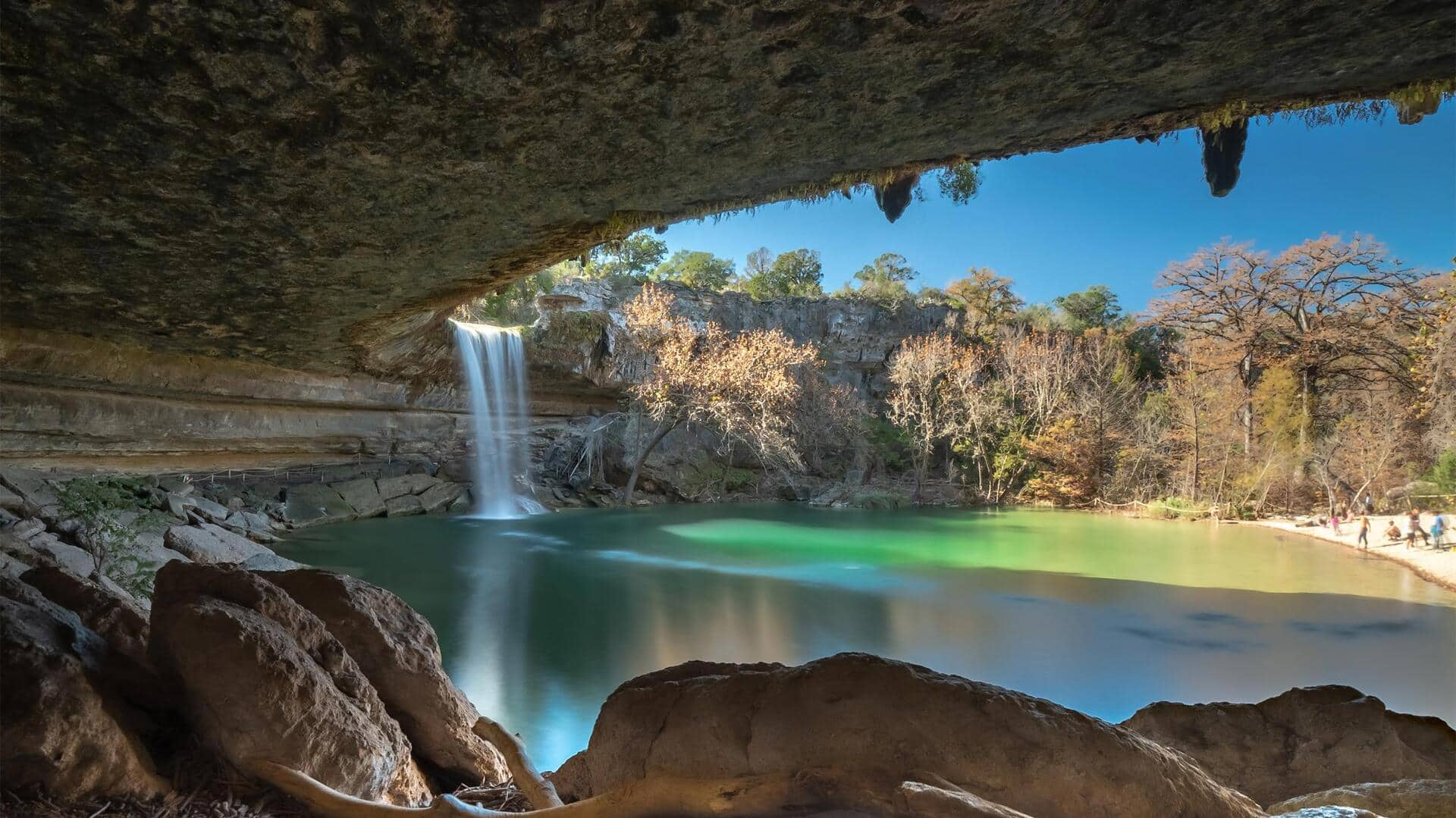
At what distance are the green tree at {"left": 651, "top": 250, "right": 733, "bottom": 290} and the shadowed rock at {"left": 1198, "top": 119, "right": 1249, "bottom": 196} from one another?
2844cm

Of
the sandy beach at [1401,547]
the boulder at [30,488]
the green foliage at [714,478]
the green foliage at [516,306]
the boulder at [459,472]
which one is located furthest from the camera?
the green foliage at [714,478]

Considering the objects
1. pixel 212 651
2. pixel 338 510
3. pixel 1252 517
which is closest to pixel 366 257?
pixel 212 651

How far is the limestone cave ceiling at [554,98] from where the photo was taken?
1463 mm

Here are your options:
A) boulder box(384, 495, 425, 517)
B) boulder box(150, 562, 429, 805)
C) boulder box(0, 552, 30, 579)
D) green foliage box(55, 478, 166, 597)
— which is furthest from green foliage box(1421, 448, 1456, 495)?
Result: boulder box(384, 495, 425, 517)

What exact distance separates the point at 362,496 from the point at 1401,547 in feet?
59.0

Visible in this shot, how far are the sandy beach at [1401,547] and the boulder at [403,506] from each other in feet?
55.5

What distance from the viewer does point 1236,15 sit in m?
1.50

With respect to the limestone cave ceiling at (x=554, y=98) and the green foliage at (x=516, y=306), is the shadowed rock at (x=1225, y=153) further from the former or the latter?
the green foliage at (x=516, y=306)

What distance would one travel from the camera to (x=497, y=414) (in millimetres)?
16453

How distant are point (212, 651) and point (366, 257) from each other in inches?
76.0

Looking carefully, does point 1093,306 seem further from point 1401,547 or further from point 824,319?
point 1401,547

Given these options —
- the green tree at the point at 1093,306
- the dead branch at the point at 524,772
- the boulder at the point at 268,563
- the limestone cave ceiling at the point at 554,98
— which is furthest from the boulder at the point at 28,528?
the green tree at the point at 1093,306

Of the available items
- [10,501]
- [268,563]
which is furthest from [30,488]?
[268,563]

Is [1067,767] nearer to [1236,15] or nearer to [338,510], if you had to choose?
[1236,15]
